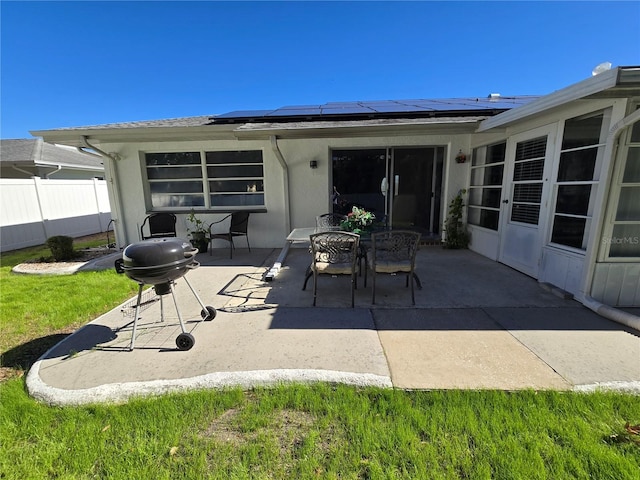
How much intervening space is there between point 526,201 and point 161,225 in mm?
7449

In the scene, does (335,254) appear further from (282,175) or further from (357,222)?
(282,175)

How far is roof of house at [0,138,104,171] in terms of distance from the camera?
11.2 meters

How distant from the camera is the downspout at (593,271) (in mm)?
2766

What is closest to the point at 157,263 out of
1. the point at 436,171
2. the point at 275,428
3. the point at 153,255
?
the point at 153,255

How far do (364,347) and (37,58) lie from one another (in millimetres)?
12642

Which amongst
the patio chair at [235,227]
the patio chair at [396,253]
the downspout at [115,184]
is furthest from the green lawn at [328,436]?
the downspout at [115,184]

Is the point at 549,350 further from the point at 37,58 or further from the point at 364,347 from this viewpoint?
the point at 37,58

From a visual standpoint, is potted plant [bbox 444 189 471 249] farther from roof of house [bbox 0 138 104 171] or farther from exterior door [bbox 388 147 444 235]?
roof of house [bbox 0 138 104 171]

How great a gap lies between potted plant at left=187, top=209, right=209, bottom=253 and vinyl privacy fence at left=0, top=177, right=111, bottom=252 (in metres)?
5.27

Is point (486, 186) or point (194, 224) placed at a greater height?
point (486, 186)

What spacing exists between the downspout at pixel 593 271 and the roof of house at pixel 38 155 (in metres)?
14.6

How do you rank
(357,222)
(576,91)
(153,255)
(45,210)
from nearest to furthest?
(153,255), (576,91), (357,222), (45,210)

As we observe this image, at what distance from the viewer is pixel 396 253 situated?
359 cm

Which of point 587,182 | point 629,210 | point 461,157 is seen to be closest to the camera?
point 629,210
